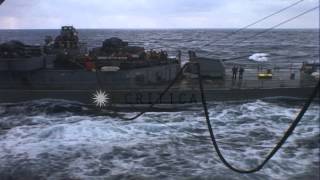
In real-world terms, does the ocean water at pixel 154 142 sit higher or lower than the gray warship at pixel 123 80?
lower

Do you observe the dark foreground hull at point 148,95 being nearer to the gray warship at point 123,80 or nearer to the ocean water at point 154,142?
the gray warship at point 123,80

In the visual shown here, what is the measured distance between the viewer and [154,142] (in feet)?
83.1

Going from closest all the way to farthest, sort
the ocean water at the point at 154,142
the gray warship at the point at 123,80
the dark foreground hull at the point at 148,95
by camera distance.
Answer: the ocean water at the point at 154,142
the dark foreground hull at the point at 148,95
the gray warship at the point at 123,80

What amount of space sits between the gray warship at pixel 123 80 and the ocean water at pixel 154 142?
2.51 feet

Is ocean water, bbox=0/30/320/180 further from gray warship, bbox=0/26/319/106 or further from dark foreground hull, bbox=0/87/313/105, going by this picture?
gray warship, bbox=0/26/319/106


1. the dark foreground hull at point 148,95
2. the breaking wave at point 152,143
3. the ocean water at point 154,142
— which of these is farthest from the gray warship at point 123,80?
the breaking wave at point 152,143

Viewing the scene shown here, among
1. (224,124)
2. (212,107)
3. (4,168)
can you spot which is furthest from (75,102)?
(4,168)

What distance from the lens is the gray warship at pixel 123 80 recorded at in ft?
122

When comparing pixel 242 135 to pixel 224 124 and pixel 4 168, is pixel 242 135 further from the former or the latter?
pixel 4 168

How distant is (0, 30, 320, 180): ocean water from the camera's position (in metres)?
20.1

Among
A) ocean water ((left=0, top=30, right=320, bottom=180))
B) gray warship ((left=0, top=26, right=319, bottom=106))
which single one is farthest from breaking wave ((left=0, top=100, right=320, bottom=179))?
gray warship ((left=0, top=26, right=319, bottom=106))

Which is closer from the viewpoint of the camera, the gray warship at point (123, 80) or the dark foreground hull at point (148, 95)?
the dark foreground hull at point (148, 95)

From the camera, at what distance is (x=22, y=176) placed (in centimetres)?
1964

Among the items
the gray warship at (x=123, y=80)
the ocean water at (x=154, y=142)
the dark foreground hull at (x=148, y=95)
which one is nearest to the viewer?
the ocean water at (x=154, y=142)
